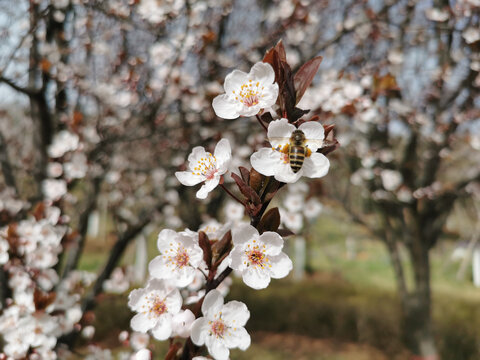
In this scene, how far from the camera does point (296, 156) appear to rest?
0.76 m

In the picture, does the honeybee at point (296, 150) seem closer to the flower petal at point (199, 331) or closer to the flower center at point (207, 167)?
the flower center at point (207, 167)

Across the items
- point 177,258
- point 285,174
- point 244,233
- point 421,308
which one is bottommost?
point 421,308

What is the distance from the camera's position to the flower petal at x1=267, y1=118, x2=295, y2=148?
79cm

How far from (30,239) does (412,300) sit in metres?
4.21

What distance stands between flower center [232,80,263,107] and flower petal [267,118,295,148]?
0.35ft

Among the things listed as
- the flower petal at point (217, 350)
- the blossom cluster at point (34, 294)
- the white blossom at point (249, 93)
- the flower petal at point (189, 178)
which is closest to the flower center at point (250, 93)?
the white blossom at point (249, 93)

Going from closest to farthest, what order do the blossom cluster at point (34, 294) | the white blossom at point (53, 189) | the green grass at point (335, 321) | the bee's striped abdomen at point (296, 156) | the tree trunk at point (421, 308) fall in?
the bee's striped abdomen at point (296, 156) → the blossom cluster at point (34, 294) → the white blossom at point (53, 189) → the tree trunk at point (421, 308) → the green grass at point (335, 321)

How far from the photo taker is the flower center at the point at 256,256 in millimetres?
829

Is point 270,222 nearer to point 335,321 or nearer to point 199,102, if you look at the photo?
point 199,102

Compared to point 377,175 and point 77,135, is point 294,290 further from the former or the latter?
point 77,135

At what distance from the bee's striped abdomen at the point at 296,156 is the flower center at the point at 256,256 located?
21cm

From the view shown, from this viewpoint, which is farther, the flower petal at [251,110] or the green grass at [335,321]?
the green grass at [335,321]

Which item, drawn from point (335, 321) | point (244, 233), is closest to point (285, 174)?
point (244, 233)

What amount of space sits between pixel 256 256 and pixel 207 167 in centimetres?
26
